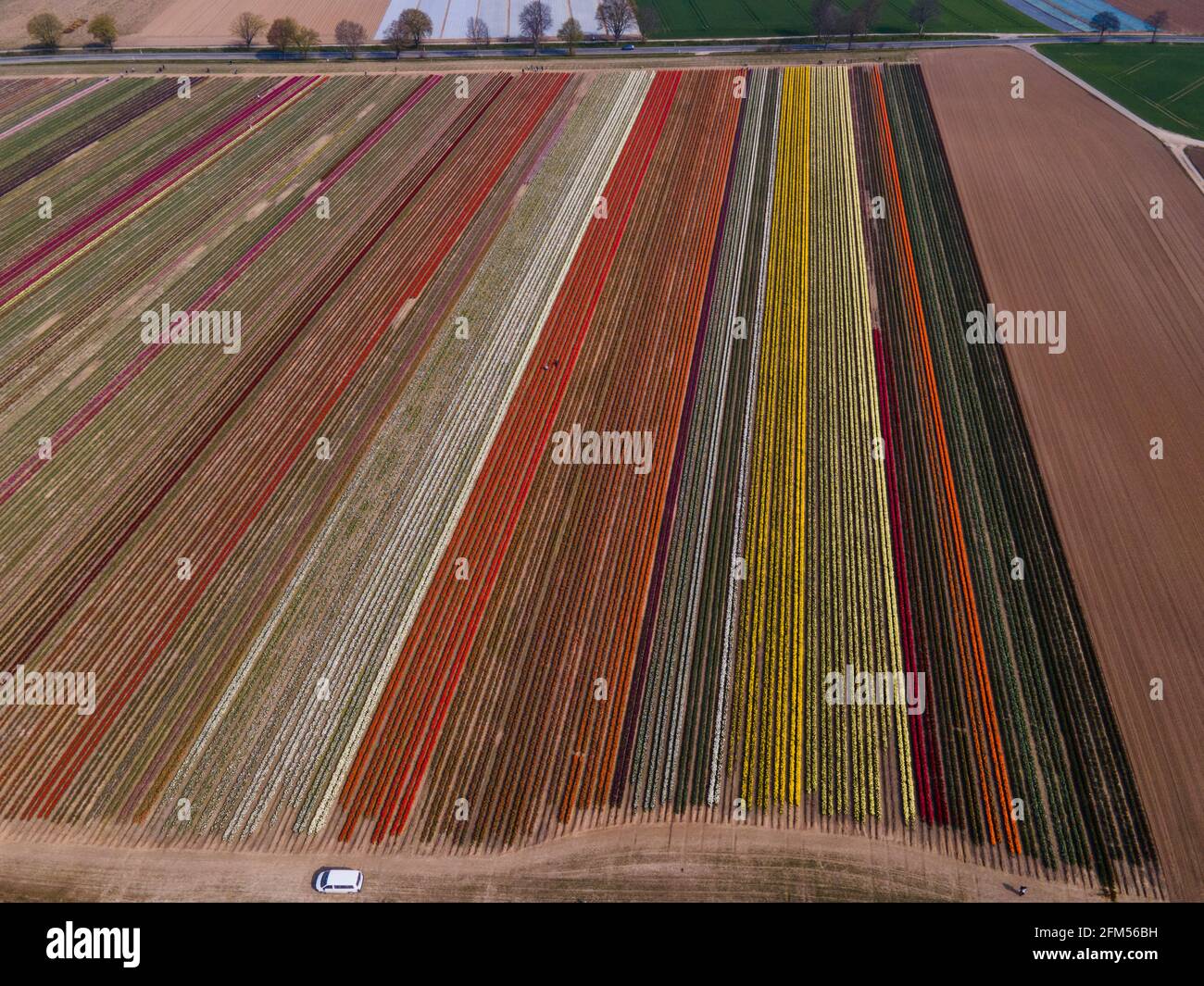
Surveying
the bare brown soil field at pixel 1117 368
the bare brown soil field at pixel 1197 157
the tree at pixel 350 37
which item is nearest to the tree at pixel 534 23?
the tree at pixel 350 37

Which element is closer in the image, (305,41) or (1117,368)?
(1117,368)

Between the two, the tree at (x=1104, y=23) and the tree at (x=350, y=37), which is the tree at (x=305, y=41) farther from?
the tree at (x=1104, y=23)

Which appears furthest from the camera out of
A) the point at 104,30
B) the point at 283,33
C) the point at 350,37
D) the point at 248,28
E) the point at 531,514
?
the point at 248,28

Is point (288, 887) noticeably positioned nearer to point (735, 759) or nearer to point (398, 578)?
point (398, 578)

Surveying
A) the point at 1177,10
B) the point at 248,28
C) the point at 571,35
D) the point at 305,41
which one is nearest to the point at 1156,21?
the point at 1177,10

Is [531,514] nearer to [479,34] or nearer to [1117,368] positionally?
[1117,368]

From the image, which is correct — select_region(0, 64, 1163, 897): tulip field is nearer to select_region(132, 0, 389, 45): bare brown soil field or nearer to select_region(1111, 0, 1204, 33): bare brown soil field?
select_region(132, 0, 389, 45): bare brown soil field
